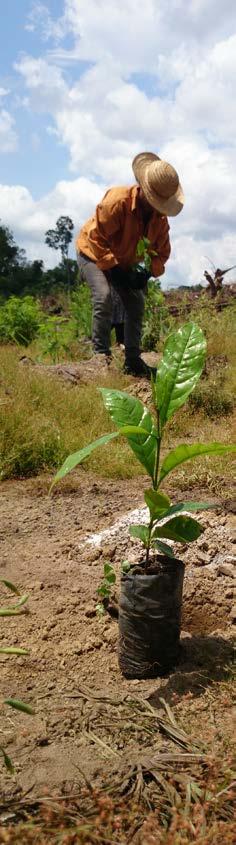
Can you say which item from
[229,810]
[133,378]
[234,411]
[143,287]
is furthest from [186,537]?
[143,287]

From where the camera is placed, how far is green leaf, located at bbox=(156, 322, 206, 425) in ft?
5.58

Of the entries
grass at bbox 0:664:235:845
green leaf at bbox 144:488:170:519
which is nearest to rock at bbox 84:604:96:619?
green leaf at bbox 144:488:170:519

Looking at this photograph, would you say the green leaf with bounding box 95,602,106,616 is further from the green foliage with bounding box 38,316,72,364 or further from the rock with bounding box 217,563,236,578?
the green foliage with bounding box 38,316,72,364

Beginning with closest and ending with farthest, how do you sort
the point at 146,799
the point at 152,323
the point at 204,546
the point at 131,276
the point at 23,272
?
the point at 146,799 → the point at 204,546 → the point at 131,276 → the point at 152,323 → the point at 23,272

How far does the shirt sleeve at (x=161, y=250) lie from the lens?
236 inches

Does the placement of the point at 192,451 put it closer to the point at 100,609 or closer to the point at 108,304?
the point at 100,609

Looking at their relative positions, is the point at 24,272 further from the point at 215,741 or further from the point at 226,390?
the point at 215,741

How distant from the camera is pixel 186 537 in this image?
168cm

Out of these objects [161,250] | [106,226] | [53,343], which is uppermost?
[106,226]

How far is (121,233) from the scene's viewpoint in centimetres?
576

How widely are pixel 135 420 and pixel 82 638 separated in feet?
2.33

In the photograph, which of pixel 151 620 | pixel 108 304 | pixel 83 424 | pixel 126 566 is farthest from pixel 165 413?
pixel 108 304

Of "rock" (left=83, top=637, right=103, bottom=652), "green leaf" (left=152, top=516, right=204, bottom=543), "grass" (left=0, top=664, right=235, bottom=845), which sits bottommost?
"rock" (left=83, top=637, right=103, bottom=652)

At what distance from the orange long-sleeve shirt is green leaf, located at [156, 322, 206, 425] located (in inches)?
162
